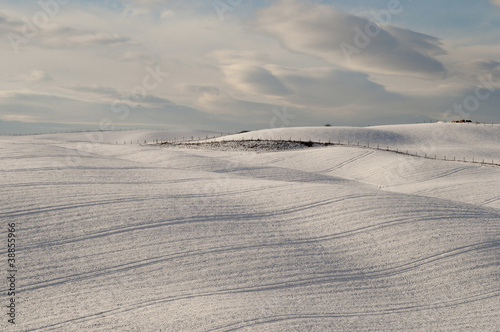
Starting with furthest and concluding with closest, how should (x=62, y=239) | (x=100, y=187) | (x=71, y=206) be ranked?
(x=100, y=187), (x=71, y=206), (x=62, y=239)

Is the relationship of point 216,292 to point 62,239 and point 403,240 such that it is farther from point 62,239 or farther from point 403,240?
point 403,240

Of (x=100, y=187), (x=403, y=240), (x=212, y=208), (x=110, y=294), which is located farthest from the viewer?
(x=100, y=187)

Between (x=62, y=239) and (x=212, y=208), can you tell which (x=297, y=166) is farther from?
(x=62, y=239)

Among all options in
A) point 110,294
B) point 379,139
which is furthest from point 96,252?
point 379,139

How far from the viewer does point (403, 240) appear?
1795 centimetres

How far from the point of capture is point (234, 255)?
16297 mm

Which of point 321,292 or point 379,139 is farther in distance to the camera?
point 379,139

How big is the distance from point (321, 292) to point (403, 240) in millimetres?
5314

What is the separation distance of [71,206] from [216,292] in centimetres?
890

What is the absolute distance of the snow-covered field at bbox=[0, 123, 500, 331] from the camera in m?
12.9

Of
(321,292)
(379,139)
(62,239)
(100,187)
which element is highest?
(379,139)

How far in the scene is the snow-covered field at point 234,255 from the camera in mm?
12867

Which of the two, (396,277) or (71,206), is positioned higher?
(71,206)

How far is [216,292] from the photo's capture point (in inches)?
551
